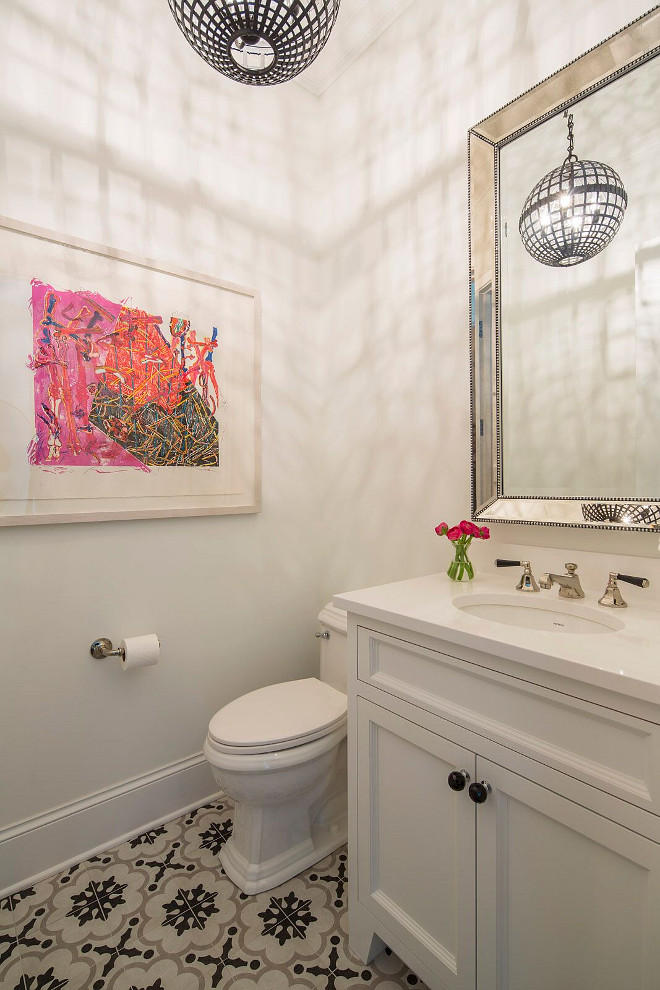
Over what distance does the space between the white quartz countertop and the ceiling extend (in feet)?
6.67

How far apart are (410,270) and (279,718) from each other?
156 centimetres

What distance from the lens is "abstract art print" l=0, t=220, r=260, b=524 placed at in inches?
57.7

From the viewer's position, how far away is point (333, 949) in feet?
4.13

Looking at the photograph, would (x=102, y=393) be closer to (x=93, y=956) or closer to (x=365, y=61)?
(x=93, y=956)

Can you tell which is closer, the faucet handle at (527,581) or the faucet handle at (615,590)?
the faucet handle at (615,590)

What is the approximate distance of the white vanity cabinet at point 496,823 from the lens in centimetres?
75

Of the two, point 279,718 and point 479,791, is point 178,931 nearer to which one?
point 279,718

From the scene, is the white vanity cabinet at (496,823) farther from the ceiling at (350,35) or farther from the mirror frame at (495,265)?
the ceiling at (350,35)

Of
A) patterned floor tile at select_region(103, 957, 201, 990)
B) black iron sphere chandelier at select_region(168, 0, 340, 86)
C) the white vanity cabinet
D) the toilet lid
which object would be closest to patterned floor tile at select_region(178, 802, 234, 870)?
patterned floor tile at select_region(103, 957, 201, 990)

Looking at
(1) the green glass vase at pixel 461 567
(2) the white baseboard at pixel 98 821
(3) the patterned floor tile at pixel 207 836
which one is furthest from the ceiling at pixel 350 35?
(3) the patterned floor tile at pixel 207 836

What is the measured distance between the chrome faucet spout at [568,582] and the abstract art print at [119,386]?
3.69 feet

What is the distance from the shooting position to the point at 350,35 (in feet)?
6.42

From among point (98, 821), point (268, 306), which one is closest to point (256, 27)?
point (268, 306)

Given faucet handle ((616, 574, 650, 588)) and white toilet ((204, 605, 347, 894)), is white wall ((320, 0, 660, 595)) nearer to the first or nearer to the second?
faucet handle ((616, 574, 650, 588))
